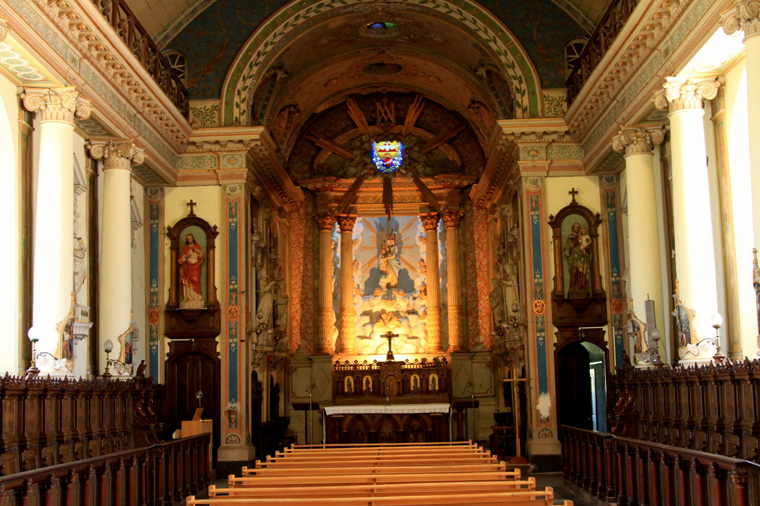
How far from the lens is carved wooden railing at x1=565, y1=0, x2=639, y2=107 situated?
14.8 meters

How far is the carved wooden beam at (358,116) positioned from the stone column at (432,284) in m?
3.01

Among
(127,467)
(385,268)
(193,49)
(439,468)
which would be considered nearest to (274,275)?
(385,268)

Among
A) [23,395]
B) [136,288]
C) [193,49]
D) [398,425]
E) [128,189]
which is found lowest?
[398,425]

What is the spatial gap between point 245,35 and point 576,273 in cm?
874

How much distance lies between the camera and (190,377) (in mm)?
18562

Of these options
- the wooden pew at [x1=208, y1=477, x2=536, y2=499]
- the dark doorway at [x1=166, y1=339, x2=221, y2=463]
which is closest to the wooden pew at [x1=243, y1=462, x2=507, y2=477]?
the wooden pew at [x1=208, y1=477, x2=536, y2=499]

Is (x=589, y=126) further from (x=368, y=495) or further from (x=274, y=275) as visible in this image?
(x=368, y=495)

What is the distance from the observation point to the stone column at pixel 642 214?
15266 millimetres

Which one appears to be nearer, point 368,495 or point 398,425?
point 368,495

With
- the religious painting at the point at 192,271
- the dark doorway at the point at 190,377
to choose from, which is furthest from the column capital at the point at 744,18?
the dark doorway at the point at 190,377

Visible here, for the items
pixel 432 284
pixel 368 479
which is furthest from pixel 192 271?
pixel 368 479

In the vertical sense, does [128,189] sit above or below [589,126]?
below

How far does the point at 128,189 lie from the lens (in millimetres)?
15945

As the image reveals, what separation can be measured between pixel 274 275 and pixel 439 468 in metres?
14.3
